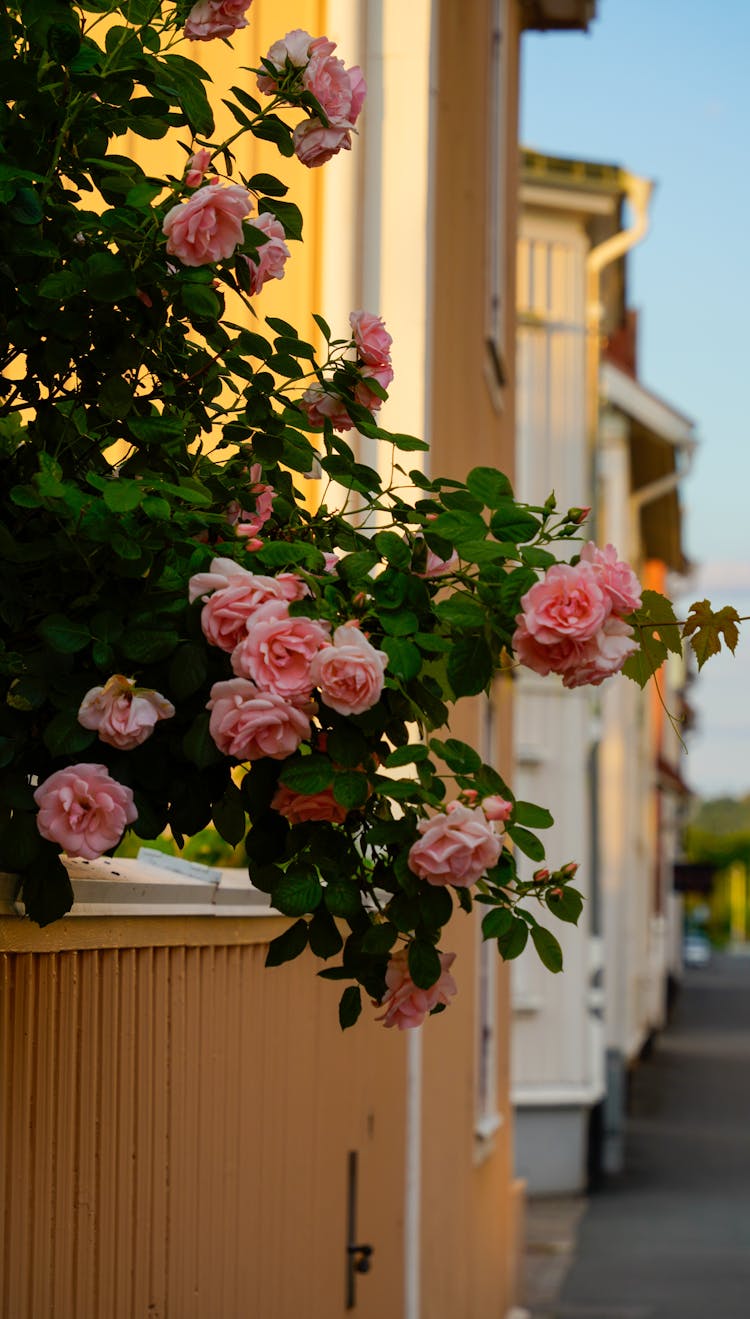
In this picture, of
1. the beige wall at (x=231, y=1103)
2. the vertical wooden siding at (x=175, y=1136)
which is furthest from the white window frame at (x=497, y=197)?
the vertical wooden siding at (x=175, y=1136)

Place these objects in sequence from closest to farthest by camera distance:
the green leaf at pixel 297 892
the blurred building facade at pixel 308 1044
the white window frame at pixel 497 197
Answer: the green leaf at pixel 297 892
the blurred building facade at pixel 308 1044
the white window frame at pixel 497 197

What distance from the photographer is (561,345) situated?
614 inches

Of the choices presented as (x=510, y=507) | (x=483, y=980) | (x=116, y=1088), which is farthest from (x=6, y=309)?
(x=483, y=980)

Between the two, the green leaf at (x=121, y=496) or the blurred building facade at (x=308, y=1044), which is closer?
the green leaf at (x=121, y=496)

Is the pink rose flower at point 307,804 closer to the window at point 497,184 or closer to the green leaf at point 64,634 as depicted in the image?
the green leaf at point 64,634

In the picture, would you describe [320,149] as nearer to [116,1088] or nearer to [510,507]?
[510,507]

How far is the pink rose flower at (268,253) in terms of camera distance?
8.64 ft

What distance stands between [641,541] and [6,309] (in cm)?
2289

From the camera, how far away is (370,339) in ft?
9.23

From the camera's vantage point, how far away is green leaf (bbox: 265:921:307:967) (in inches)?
93.9

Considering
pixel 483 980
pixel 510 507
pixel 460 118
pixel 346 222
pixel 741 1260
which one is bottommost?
pixel 741 1260

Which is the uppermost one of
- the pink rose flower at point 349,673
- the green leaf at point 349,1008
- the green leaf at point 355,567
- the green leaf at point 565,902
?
the green leaf at point 355,567

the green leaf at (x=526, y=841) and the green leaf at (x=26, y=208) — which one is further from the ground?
the green leaf at (x=26, y=208)

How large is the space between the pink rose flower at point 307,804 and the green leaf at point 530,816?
0.69ft
